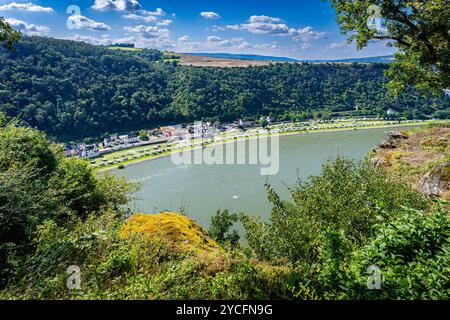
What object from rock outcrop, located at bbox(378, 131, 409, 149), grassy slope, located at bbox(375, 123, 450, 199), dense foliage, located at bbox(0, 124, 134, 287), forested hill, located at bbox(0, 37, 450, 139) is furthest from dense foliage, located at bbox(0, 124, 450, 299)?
forested hill, located at bbox(0, 37, 450, 139)

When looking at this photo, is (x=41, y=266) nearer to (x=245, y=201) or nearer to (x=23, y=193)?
(x=23, y=193)

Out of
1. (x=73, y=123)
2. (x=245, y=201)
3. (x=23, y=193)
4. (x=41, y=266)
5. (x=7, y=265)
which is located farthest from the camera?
(x=73, y=123)

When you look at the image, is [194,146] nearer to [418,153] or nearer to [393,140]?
[393,140]

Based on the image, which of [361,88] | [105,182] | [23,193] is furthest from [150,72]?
[23,193]

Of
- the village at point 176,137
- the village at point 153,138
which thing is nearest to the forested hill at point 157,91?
the village at point 153,138

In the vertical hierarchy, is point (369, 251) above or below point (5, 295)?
above

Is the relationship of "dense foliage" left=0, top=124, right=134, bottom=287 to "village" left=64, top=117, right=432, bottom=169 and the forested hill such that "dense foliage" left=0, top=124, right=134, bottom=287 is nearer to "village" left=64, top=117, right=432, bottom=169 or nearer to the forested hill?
"village" left=64, top=117, right=432, bottom=169

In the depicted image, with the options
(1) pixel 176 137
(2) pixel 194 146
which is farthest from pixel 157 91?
(2) pixel 194 146
